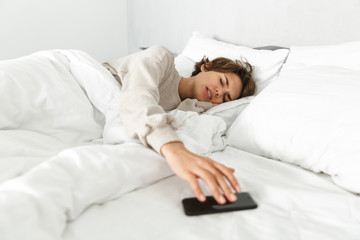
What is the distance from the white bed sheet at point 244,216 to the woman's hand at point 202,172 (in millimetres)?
49

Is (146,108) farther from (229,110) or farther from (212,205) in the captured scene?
(229,110)

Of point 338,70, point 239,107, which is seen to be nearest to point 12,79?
point 239,107

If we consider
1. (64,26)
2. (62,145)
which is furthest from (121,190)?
(64,26)

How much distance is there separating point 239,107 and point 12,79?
87 centimetres

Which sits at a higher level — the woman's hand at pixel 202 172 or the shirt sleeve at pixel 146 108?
the shirt sleeve at pixel 146 108

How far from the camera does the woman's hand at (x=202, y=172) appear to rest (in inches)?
25.8

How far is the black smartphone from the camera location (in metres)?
0.63

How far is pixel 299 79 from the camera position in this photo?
1.03 metres

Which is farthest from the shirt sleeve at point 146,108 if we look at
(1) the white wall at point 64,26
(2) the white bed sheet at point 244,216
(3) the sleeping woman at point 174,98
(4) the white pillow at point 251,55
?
(1) the white wall at point 64,26

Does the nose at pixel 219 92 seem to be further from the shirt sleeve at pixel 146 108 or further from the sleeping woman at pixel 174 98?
the shirt sleeve at pixel 146 108

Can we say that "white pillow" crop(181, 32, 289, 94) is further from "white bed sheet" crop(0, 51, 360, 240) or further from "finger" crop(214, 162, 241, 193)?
"finger" crop(214, 162, 241, 193)

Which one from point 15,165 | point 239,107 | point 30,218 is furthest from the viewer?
point 239,107

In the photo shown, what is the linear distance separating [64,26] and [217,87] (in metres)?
2.00

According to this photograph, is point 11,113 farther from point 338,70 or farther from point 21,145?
point 338,70
